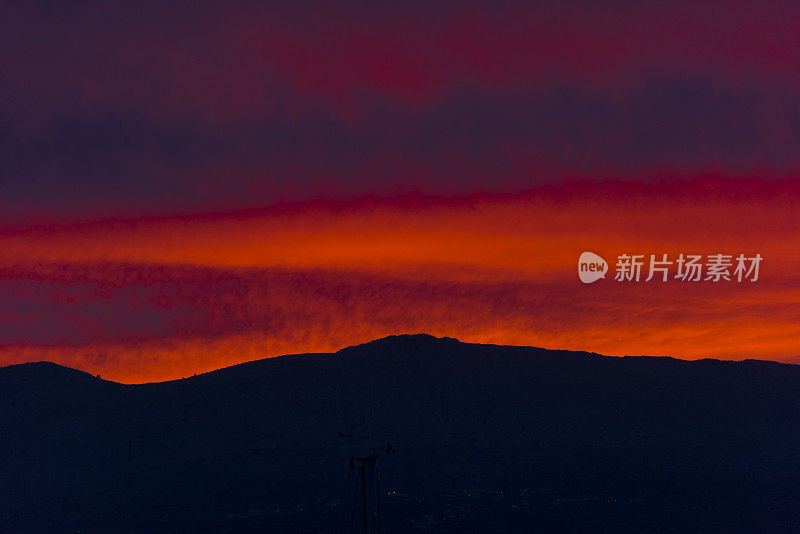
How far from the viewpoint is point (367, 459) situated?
268 feet
